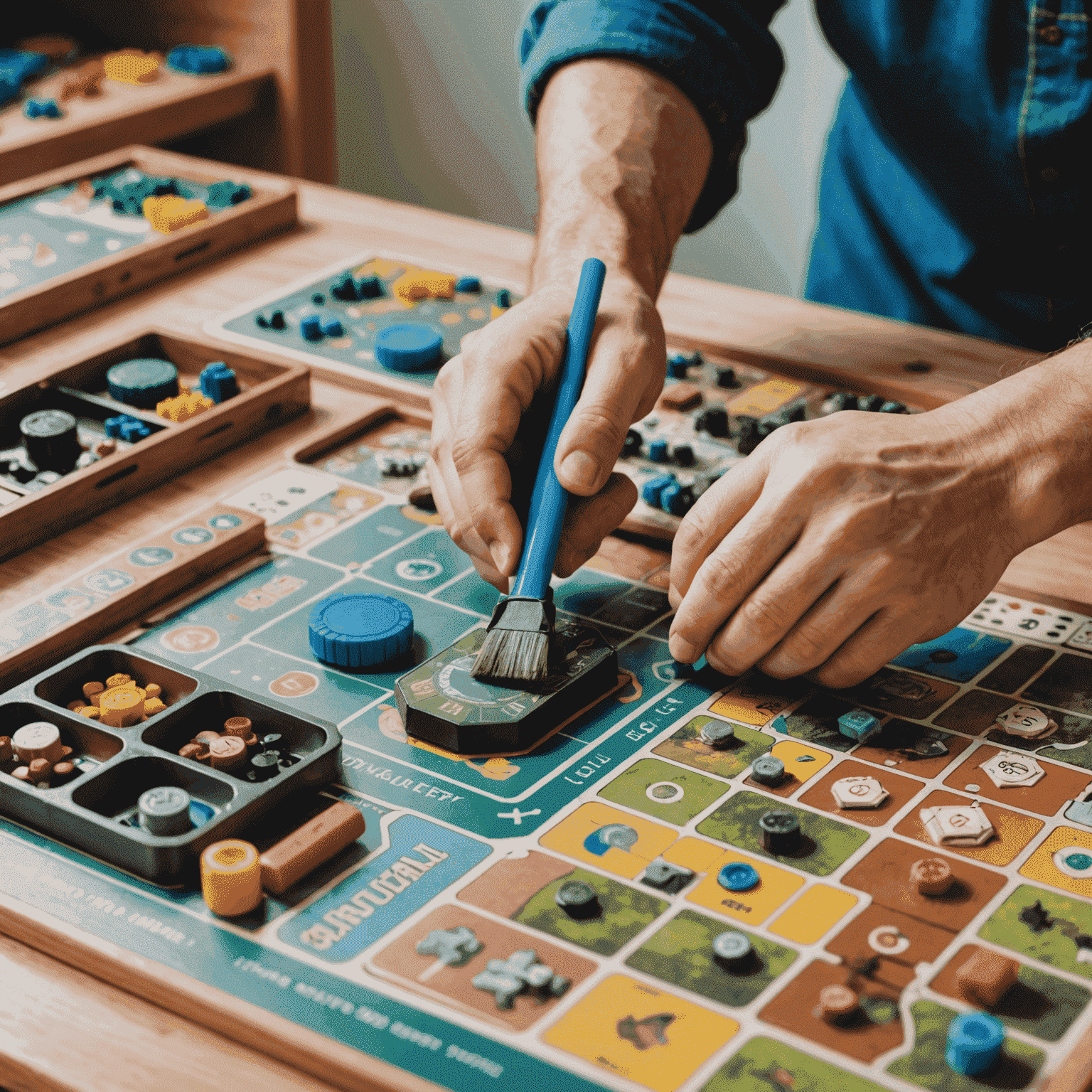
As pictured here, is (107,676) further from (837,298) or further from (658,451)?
(837,298)

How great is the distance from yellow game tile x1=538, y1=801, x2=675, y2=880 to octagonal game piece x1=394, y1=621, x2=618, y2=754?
8 centimetres

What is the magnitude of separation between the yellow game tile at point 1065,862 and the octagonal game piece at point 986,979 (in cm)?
9

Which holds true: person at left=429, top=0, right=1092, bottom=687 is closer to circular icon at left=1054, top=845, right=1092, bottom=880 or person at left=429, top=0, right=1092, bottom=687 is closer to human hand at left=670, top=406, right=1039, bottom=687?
human hand at left=670, top=406, right=1039, bottom=687

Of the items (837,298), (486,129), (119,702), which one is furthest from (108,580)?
(486,129)

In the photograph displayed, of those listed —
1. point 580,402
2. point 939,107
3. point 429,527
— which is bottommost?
point 429,527

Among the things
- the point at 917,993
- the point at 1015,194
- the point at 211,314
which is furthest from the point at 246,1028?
the point at 1015,194

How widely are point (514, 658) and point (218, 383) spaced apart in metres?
0.51

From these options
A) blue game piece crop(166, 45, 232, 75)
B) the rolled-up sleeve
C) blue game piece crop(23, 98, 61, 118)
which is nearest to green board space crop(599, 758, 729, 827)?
the rolled-up sleeve

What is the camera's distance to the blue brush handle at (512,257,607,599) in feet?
3.37

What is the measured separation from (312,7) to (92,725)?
1.93m

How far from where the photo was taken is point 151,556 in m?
1.10

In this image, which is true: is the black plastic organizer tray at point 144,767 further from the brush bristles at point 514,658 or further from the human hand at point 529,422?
the human hand at point 529,422

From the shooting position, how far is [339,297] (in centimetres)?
156

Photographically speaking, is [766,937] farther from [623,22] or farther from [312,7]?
[312,7]
